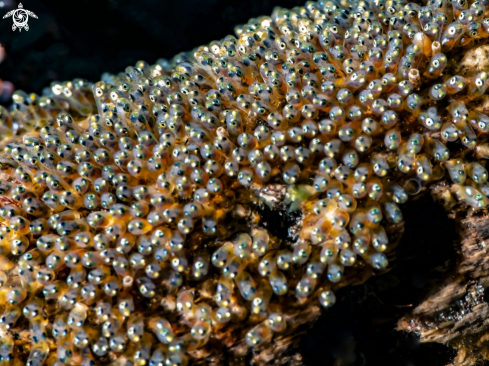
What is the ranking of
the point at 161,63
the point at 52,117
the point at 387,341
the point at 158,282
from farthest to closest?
the point at 161,63 < the point at 52,117 < the point at 387,341 < the point at 158,282

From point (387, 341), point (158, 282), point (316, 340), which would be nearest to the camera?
point (158, 282)

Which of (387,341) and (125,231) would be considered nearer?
(125,231)

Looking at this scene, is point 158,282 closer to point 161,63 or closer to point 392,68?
point 392,68

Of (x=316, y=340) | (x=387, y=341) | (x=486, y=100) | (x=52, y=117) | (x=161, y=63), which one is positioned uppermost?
(x=161, y=63)

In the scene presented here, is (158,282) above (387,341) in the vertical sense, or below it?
above

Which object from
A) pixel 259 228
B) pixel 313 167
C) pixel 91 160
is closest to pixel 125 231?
pixel 91 160

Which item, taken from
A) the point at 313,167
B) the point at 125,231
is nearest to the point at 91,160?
the point at 125,231
